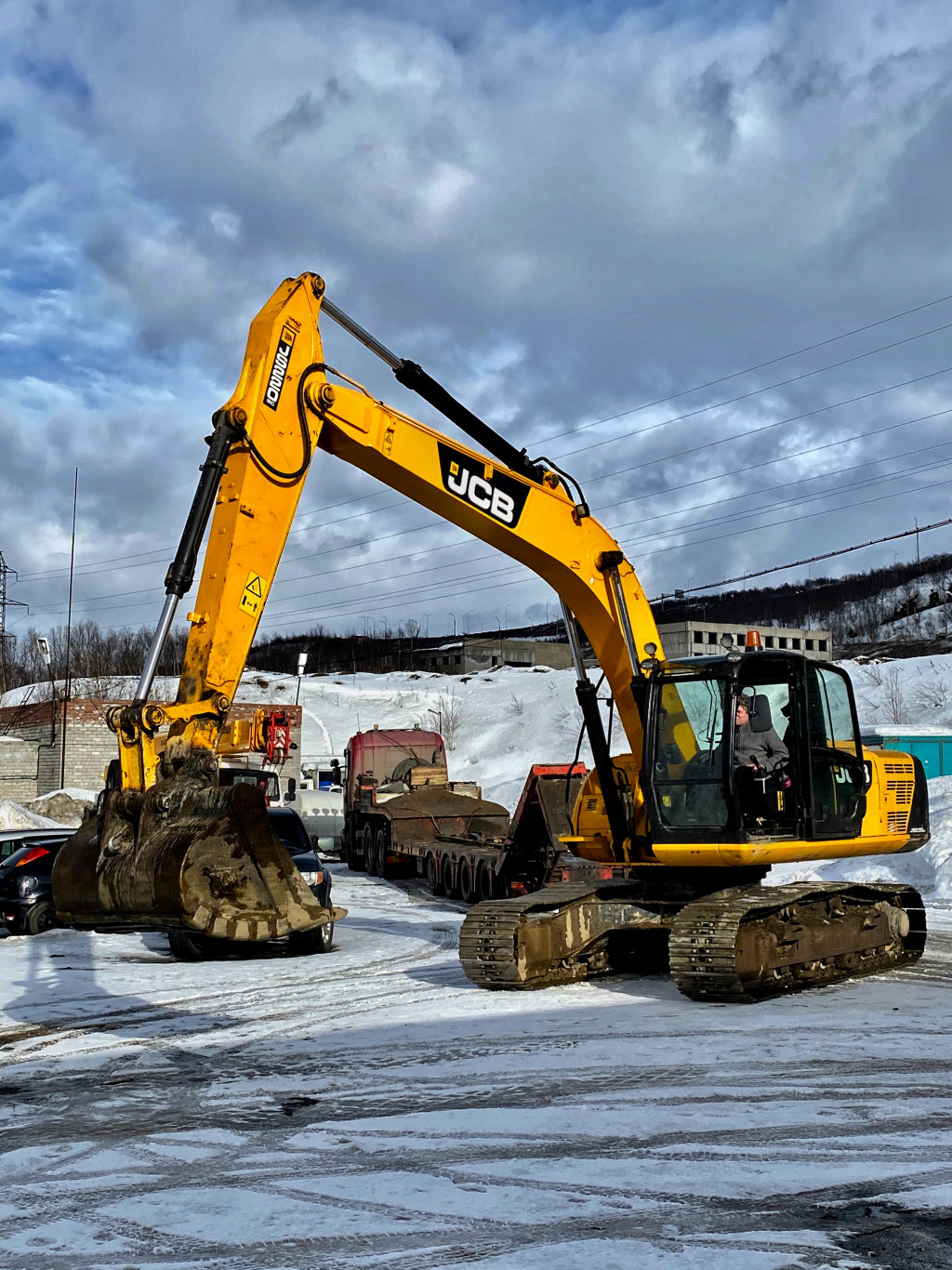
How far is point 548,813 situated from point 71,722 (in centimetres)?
2865

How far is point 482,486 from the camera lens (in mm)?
10695

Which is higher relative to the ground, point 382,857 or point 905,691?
point 905,691

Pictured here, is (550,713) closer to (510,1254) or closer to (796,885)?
(796,885)

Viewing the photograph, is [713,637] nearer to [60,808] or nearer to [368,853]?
[60,808]

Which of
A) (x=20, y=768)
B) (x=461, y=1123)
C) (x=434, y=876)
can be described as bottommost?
(x=461, y=1123)

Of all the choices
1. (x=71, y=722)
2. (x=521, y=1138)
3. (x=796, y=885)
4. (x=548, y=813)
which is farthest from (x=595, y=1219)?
(x=71, y=722)

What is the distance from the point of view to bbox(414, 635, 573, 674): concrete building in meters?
91.1

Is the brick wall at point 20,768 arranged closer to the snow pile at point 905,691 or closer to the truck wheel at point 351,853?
the truck wheel at point 351,853

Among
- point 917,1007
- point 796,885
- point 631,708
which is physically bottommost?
point 917,1007

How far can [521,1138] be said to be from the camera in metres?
5.91

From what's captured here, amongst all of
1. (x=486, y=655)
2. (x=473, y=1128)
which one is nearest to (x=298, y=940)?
(x=473, y=1128)

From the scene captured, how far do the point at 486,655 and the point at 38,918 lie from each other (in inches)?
3058

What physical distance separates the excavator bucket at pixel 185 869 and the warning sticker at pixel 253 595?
4.71 feet

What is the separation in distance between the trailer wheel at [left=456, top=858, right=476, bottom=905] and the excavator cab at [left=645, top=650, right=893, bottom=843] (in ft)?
30.5
